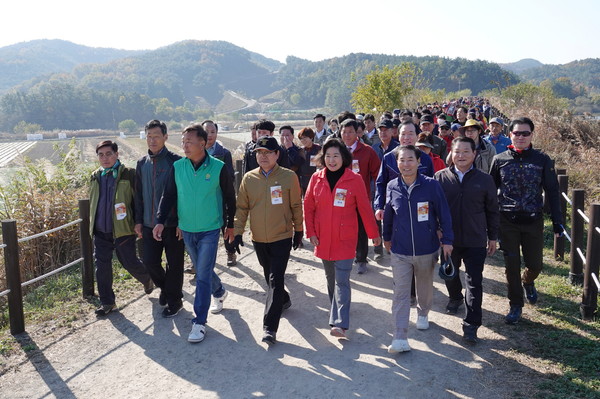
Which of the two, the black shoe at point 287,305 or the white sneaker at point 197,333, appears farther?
the black shoe at point 287,305

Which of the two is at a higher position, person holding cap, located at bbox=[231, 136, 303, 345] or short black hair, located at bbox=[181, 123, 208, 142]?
short black hair, located at bbox=[181, 123, 208, 142]

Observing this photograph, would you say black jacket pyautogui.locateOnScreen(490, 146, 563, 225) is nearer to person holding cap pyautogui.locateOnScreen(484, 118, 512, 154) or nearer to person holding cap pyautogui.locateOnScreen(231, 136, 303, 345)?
person holding cap pyautogui.locateOnScreen(231, 136, 303, 345)

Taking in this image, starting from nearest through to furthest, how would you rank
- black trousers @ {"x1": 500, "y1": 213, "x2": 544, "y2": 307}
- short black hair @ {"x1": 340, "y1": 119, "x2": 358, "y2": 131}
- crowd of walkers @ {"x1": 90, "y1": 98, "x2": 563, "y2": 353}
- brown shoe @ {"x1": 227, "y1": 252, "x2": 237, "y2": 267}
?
crowd of walkers @ {"x1": 90, "y1": 98, "x2": 563, "y2": 353} → black trousers @ {"x1": 500, "y1": 213, "x2": 544, "y2": 307} → short black hair @ {"x1": 340, "y1": 119, "x2": 358, "y2": 131} → brown shoe @ {"x1": 227, "y1": 252, "x2": 237, "y2": 267}

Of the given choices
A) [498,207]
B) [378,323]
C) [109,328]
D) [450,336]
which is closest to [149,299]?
[109,328]

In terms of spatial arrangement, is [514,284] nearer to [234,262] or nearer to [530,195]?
[530,195]

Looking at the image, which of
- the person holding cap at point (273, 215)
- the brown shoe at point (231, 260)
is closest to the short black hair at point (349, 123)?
the person holding cap at point (273, 215)

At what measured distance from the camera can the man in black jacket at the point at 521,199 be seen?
4809 mm

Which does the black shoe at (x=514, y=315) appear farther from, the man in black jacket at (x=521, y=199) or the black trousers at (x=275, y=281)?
the black trousers at (x=275, y=281)

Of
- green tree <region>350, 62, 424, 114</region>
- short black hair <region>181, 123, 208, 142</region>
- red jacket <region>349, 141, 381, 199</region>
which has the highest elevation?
green tree <region>350, 62, 424, 114</region>

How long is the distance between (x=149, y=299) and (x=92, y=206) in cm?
135

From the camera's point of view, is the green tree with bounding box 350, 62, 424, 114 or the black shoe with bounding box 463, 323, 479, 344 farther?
the green tree with bounding box 350, 62, 424, 114

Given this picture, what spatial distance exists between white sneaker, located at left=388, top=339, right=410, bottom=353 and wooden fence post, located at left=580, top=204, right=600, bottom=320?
209 cm

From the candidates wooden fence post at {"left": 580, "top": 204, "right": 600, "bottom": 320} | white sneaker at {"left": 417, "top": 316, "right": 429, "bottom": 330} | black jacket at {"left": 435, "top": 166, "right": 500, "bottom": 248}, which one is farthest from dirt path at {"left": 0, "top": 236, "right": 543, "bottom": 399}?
black jacket at {"left": 435, "top": 166, "right": 500, "bottom": 248}

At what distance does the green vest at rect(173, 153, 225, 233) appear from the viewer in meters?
4.69
